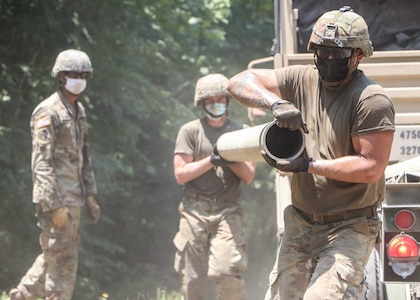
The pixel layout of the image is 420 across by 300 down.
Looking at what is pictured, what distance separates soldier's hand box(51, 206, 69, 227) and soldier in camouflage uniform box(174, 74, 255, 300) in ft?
3.21

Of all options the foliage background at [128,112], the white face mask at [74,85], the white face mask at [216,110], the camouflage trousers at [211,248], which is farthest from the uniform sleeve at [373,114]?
the foliage background at [128,112]

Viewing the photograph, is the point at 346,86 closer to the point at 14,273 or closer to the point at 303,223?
the point at 303,223

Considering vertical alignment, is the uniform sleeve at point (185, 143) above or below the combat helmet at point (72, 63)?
below

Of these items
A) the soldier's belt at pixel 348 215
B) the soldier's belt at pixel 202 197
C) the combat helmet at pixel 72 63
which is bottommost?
the soldier's belt at pixel 202 197

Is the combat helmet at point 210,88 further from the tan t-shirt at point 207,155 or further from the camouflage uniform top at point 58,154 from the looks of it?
the camouflage uniform top at point 58,154

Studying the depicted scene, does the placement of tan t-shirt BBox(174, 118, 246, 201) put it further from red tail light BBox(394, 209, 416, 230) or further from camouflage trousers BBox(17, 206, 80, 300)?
red tail light BBox(394, 209, 416, 230)

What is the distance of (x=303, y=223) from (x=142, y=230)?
9692mm

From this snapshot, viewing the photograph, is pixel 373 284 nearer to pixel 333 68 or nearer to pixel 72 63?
pixel 333 68

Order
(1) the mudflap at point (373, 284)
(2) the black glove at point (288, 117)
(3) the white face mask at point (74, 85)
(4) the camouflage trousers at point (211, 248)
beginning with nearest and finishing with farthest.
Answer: (2) the black glove at point (288, 117)
(1) the mudflap at point (373, 284)
(4) the camouflage trousers at point (211, 248)
(3) the white face mask at point (74, 85)

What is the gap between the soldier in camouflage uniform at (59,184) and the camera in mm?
8734

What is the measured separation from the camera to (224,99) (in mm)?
9188

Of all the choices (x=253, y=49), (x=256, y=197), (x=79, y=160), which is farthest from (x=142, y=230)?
(x=79, y=160)

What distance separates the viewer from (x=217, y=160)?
8586 mm

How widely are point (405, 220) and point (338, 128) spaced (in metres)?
0.65
